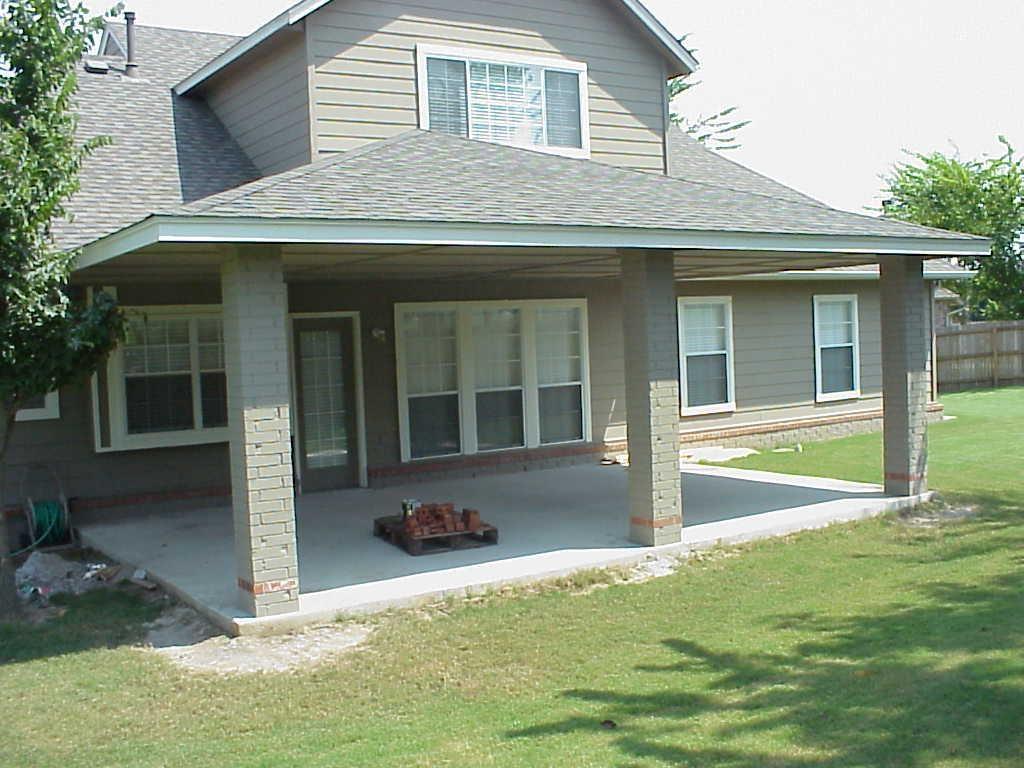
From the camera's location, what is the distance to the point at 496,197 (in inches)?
350

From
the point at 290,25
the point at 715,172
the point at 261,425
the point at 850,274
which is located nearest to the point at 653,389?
the point at 261,425

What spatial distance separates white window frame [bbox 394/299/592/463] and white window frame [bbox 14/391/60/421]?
401 centimetres

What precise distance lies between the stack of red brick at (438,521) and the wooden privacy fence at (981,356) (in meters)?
20.4

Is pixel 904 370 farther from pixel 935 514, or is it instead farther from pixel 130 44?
pixel 130 44

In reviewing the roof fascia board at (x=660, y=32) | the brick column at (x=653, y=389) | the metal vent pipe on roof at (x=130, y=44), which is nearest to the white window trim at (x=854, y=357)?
the roof fascia board at (x=660, y=32)

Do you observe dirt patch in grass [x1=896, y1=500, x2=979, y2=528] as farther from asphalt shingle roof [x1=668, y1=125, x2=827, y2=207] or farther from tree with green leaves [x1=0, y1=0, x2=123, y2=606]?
tree with green leaves [x1=0, y1=0, x2=123, y2=606]

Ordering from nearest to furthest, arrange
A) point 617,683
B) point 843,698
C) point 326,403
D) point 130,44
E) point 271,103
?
point 843,698, point 617,683, point 271,103, point 326,403, point 130,44

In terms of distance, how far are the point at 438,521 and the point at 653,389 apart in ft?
7.58

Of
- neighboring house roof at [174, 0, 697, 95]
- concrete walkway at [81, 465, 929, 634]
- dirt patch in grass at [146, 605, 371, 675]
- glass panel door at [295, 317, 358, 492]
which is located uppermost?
neighboring house roof at [174, 0, 697, 95]

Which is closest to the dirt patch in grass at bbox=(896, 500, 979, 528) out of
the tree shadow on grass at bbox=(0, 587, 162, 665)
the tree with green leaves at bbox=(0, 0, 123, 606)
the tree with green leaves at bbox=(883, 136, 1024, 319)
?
the tree shadow on grass at bbox=(0, 587, 162, 665)

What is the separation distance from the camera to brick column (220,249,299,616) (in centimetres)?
755

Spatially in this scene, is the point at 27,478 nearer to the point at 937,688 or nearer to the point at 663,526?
the point at 663,526

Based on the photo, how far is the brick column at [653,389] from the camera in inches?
377

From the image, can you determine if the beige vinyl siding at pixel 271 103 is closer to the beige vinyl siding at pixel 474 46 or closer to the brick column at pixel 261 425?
the beige vinyl siding at pixel 474 46
